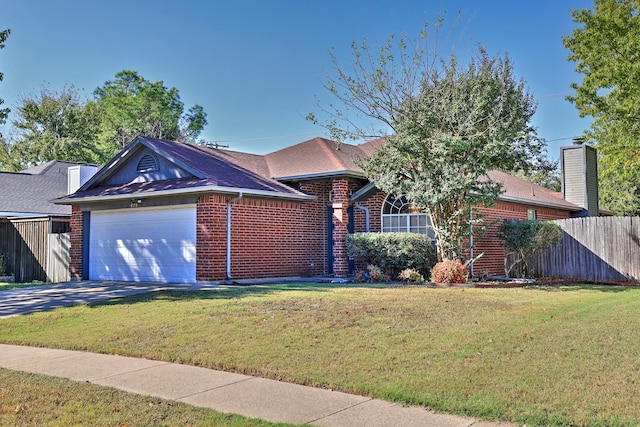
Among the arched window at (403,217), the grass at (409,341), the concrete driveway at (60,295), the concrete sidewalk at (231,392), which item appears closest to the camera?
the concrete sidewalk at (231,392)

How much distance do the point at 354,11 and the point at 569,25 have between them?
29.1 ft

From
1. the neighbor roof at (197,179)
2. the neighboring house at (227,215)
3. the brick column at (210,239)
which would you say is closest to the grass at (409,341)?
the brick column at (210,239)

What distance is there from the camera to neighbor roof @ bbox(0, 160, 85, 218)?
23234mm

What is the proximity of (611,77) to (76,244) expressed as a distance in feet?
60.2

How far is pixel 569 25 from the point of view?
72.1 feet

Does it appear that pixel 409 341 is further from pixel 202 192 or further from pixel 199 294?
pixel 202 192

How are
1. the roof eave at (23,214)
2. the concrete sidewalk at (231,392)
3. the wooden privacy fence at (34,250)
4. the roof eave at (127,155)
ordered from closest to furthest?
1. the concrete sidewalk at (231,392)
2. the roof eave at (127,155)
3. the wooden privacy fence at (34,250)
4. the roof eave at (23,214)

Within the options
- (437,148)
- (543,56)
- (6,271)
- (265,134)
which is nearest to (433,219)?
(437,148)

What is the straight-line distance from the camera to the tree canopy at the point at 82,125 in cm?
4081

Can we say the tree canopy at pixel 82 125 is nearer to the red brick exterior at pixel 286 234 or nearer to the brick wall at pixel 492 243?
the red brick exterior at pixel 286 234

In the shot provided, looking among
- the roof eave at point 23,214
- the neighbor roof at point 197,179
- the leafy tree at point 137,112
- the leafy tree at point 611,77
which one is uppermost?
the leafy tree at point 137,112

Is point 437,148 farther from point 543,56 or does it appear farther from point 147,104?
point 147,104

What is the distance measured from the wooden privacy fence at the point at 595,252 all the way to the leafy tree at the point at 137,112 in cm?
2965

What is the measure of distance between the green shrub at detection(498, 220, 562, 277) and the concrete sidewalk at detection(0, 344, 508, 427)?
1261cm
